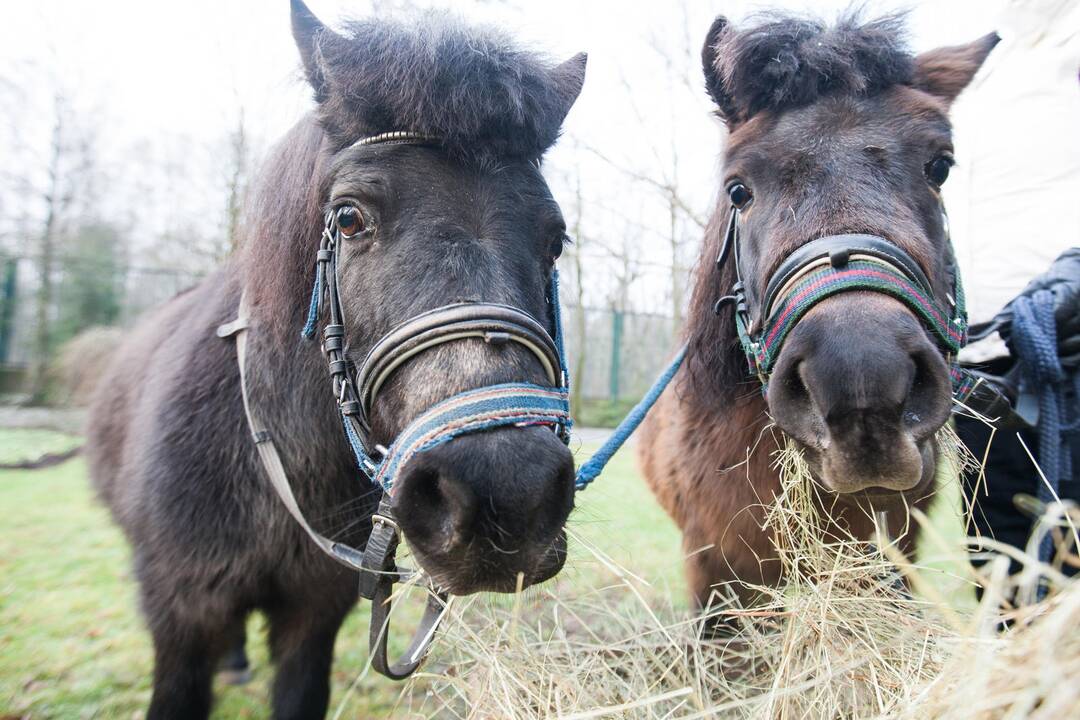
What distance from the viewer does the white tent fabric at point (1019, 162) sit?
2744 millimetres

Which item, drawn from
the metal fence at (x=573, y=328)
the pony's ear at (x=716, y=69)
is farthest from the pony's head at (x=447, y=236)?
the metal fence at (x=573, y=328)

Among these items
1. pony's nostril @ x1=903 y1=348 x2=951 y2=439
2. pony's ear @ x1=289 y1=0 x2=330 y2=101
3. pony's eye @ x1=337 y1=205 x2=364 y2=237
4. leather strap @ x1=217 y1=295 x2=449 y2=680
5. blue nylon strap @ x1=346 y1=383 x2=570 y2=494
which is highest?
pony's ear @ x1=289 y1=0 x2=330 y2=101

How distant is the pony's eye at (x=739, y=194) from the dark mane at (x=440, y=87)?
73 cm

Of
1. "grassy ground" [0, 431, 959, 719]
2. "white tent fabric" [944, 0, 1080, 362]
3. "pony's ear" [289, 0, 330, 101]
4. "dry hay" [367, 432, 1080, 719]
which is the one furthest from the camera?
"grassy ground" [0, 431, 959, 719]

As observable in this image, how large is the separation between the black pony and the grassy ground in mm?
393

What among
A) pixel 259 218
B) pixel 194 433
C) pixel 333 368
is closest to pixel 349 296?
pixel 333 368

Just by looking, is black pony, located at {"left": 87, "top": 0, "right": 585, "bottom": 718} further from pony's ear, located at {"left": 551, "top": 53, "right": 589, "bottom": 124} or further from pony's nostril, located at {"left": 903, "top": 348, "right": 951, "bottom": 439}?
pony's nostril, located at {"left": 903, "top": 348, "right": 951, "bottom": 439}

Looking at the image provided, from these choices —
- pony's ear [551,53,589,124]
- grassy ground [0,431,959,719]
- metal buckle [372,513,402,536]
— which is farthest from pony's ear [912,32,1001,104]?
metal buckle [372,513,402,536]

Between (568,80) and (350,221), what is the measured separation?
1.03 m

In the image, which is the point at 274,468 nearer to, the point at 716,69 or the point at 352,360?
the point at 352,360

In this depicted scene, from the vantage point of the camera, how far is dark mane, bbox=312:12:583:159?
1807 millimetres

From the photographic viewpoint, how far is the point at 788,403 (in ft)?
5.86

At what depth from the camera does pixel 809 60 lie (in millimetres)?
2146

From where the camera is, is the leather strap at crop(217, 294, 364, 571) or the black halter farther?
the leather strap at crop(217, 294, 364, 571)
